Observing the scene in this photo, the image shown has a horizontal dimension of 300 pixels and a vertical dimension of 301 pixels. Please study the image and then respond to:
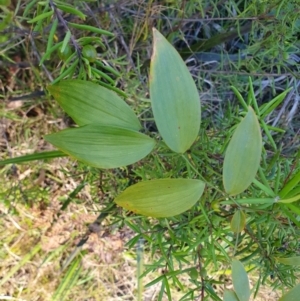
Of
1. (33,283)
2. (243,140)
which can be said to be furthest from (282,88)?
(33,283)

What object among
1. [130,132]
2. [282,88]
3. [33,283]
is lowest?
[33,283]

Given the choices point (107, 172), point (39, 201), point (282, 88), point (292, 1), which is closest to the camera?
point (292, 1)

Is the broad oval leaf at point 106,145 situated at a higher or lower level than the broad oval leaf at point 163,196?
higher

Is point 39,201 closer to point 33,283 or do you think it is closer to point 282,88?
point 33,283

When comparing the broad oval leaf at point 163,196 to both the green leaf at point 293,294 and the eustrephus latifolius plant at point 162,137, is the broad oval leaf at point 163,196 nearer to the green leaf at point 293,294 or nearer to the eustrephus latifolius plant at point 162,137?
the eustrephus latifolius plant at point 162,137

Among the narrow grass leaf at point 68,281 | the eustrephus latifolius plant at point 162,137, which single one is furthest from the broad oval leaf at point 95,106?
the narrow grass leaf at point 68,281
